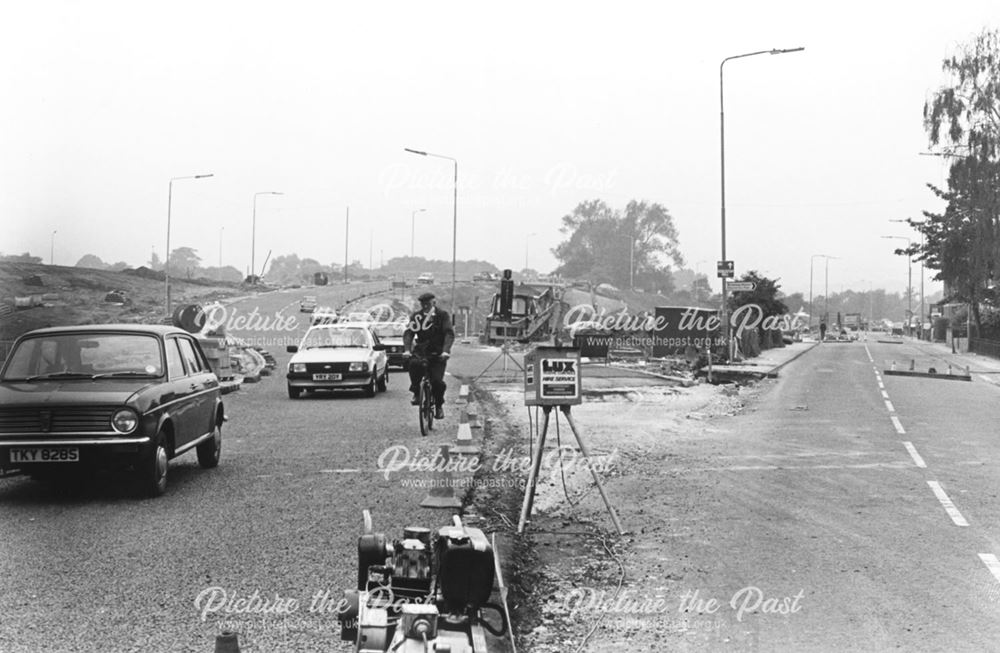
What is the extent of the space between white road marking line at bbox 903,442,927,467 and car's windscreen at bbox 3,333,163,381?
8744mm

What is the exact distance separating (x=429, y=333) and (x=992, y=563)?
883cm

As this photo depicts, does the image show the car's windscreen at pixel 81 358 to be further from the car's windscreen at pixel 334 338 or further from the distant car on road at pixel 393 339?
the distant car on road at pixel 393 339

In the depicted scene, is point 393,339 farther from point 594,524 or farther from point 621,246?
point 621,246

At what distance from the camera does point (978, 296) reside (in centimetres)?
6169

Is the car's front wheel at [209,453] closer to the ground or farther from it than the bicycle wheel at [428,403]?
closer to the ground

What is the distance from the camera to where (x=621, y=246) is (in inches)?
5837

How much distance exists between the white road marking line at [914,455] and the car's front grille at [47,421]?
915 centimetres

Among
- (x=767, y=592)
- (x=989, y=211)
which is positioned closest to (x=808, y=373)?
(x=989, y=211)

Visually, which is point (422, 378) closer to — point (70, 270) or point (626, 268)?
point (70, 270)

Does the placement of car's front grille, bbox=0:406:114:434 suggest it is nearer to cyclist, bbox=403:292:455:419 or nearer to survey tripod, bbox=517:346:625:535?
survey tripod, bbox=517:346:625:535

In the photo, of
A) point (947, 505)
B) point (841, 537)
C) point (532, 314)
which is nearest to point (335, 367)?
point (947, 505)

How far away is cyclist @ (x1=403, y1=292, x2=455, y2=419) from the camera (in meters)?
14.3

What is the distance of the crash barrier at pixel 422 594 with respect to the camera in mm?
4039

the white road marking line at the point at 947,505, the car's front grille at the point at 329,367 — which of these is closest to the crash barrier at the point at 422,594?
the white road marking line at the point at 947,505
